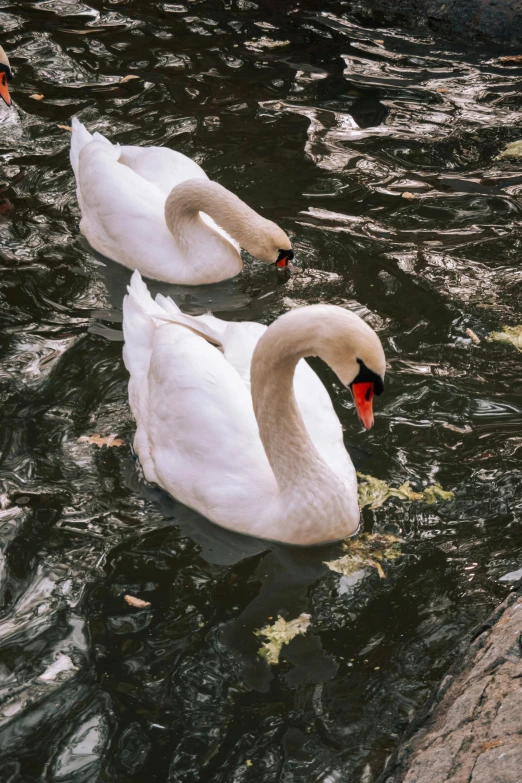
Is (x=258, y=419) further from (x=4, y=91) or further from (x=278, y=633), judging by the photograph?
(x=4, y=91)

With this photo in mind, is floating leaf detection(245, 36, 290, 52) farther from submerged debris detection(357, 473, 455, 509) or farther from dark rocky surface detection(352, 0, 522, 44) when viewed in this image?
submerged debris detection(357, 473, 455, 509)

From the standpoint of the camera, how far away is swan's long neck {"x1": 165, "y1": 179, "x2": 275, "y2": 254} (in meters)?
6.77

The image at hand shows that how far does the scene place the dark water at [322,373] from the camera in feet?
12.6

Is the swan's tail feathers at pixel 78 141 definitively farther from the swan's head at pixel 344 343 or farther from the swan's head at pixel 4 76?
the swan's head at pixel 344 343

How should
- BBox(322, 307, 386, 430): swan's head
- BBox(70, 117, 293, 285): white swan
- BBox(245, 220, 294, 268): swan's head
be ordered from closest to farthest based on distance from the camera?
BBox(322, 307, 386, 430): swan's head
BBox(245, 220, 294, 268): swan's head
BBox(70, 117, 293, 285): white swan

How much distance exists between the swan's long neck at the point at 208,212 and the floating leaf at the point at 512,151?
284cm

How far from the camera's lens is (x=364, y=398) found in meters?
4.24

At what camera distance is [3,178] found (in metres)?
8.20

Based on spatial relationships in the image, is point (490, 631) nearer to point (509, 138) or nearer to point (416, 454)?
point (416, 454)

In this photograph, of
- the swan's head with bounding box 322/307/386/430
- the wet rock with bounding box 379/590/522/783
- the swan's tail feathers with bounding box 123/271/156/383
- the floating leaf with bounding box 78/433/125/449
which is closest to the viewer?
the wet rock with bounding box 379/590/522/783

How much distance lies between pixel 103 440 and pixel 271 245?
6.84ft

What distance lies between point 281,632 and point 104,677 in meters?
0.79

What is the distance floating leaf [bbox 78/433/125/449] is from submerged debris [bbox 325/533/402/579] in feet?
4.87

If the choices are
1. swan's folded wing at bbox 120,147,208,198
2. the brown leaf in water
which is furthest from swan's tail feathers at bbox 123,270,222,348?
the brown leaf in water
